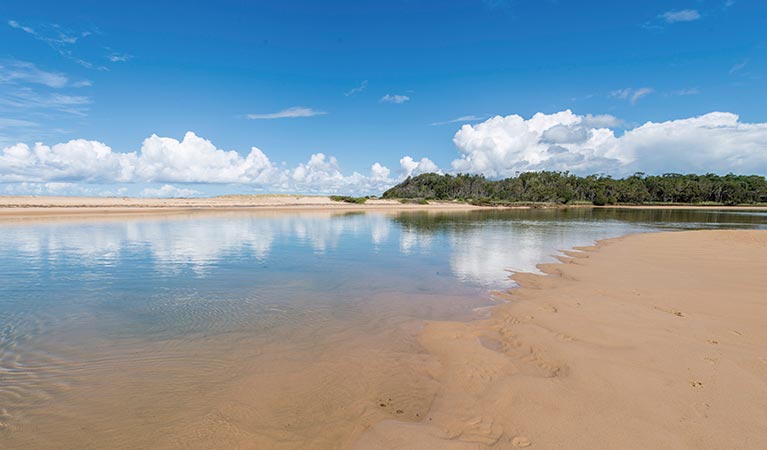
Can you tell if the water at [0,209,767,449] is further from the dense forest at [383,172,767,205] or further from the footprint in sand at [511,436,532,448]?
the dense forest at [383,172,767,205]

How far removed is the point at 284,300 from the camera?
10922 mm

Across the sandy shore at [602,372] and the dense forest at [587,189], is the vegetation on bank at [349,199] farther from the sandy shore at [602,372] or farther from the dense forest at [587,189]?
the sandy shore at [602,372]

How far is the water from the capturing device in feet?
16.2

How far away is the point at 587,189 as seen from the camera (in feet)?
513

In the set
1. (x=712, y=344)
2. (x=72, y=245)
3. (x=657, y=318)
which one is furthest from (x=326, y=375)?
(x=72, y=245)

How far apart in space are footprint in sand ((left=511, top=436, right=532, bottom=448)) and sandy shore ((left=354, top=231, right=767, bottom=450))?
0.08 feet

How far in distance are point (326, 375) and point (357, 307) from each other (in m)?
4.02

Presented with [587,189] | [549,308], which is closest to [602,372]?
[549,308]

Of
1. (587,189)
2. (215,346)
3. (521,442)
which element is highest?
(587,189)

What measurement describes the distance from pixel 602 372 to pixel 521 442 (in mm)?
2685

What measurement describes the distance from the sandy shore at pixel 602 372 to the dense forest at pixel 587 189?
123826mm

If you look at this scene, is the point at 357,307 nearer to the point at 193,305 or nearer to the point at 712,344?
the point at 193,305

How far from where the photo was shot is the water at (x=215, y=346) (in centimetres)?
494

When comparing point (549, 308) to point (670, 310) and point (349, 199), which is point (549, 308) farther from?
point (349, 199)
